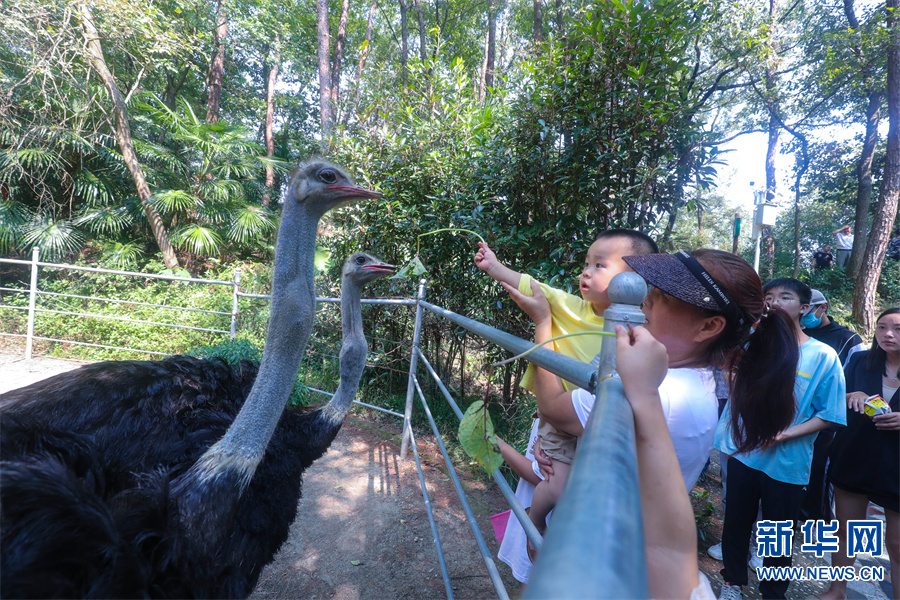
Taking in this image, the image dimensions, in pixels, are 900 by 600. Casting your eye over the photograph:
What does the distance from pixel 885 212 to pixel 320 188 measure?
29.6 ft

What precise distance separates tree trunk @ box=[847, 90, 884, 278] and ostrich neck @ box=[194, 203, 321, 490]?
12.0 m

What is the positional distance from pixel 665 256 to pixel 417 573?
7.13 ft

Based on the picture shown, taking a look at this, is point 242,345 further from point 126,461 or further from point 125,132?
point 125,132

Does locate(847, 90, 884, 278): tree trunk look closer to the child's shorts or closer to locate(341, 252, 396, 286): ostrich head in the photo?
locate(341, 252, 396, 286): ostrich head

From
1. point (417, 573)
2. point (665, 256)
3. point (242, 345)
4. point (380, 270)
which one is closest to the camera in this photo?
point (665, 256)

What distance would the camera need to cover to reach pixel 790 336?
1340 mm

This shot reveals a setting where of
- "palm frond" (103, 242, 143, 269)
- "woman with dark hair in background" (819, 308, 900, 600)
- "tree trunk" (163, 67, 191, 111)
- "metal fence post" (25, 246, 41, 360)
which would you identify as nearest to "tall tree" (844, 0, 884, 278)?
"woman with dark hair in background" (819, 308, 900, 600)

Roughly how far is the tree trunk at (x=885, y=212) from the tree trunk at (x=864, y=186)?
2.85 m

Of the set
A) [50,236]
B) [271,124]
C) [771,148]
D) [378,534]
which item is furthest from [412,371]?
[771,148]

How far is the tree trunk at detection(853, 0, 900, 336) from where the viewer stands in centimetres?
660

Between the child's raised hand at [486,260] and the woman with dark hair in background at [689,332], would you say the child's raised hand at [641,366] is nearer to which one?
the woman with dark hair in background at [689,332]

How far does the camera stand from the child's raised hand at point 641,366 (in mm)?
596

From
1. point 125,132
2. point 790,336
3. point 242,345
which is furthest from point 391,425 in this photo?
point 125,132

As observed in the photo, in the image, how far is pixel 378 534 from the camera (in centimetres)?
267
